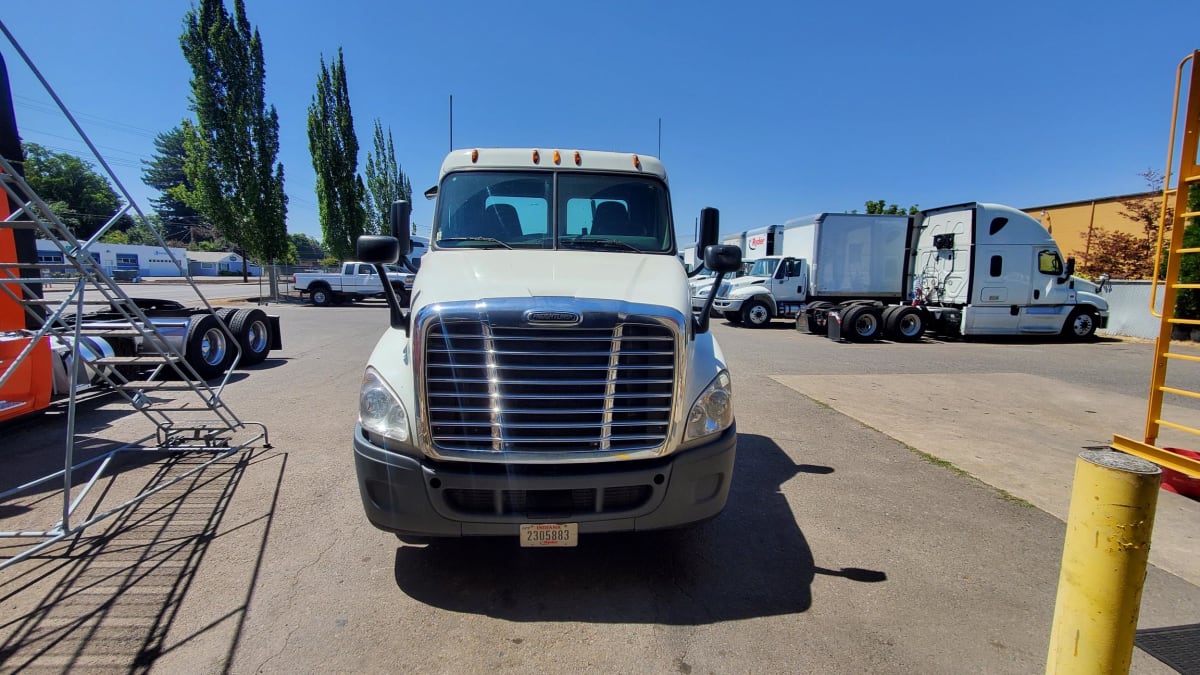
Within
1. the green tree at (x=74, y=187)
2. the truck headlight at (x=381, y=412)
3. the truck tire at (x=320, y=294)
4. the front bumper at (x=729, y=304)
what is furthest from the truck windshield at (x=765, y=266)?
the green tree at (x=74, y=187)

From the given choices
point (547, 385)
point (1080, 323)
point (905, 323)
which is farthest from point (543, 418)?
point (1080, 323)

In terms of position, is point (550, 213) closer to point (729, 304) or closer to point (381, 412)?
point (381, 412)

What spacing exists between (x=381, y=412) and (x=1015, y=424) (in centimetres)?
754

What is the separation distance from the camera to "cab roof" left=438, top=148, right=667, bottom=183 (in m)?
4.41

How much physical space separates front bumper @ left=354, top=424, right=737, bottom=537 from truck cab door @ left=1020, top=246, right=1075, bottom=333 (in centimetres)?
1684

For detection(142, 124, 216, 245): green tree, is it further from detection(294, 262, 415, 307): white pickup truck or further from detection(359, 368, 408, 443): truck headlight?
detection(359, 368, 408, 443): truck headlight

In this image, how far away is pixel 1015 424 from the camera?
679 cm

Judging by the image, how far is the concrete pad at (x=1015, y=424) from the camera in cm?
434

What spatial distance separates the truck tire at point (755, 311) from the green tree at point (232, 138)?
2270 centimetres

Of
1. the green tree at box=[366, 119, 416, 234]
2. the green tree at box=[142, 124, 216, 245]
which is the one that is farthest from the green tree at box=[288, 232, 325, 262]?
the green tree at box=[366, 119, 416, 234]

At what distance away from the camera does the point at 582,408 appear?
287 cm

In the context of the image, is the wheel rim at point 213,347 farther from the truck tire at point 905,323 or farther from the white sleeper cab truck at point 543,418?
the truck tire at point 905,323

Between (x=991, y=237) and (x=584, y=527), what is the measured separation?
16.3 m

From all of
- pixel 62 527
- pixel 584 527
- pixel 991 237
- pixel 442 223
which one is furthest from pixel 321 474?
pixel 991 237
